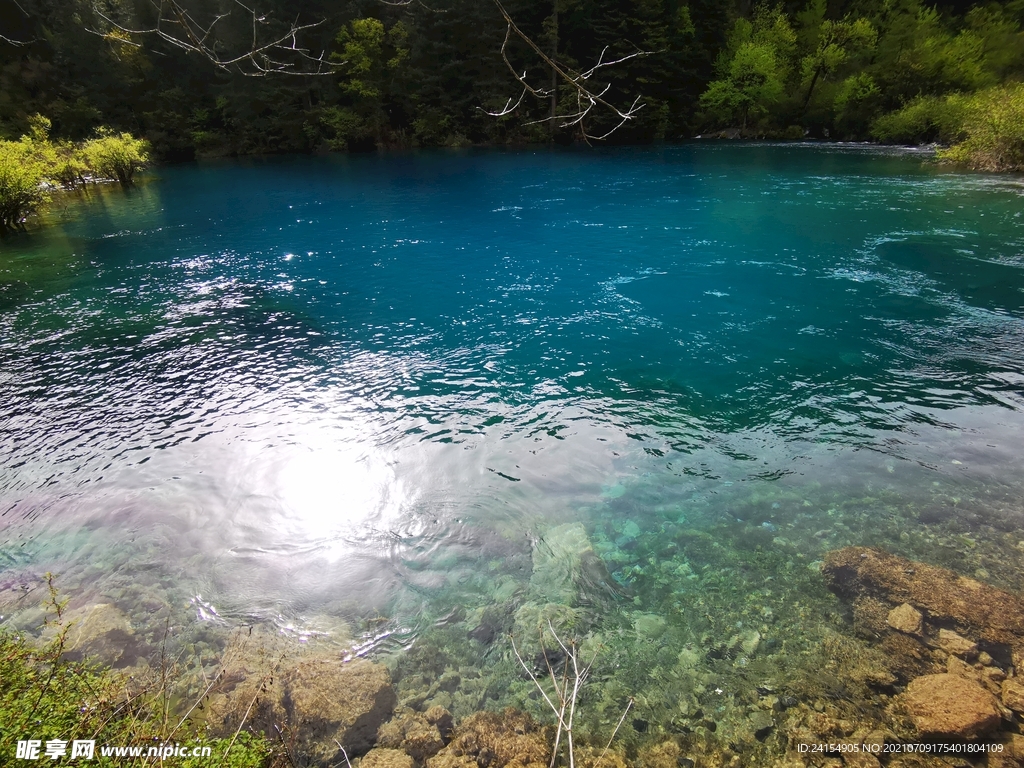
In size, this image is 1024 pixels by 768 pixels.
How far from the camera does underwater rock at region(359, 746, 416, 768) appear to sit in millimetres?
3994

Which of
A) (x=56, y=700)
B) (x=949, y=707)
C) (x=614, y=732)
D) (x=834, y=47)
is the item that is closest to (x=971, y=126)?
(x=834, y=47)

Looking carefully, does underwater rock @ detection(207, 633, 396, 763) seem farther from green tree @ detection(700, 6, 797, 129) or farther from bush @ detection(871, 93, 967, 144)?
green tree @ detection(700, 6, 797, 129)

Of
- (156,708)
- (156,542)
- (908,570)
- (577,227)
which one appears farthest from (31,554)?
(577,227)

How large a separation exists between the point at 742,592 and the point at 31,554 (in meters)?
7.95

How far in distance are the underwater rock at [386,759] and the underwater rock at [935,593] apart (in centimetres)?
436

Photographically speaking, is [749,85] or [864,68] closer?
[864,68]

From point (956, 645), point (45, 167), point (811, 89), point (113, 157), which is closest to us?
point (956, 645)

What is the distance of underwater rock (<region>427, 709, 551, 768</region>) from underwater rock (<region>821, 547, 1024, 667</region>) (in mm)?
3397

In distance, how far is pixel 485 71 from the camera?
Answer: 48688 mm

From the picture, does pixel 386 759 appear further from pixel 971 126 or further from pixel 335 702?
pixel 971 126

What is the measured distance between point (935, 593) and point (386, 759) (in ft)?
17.4

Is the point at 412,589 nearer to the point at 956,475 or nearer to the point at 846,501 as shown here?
the point at 846,501

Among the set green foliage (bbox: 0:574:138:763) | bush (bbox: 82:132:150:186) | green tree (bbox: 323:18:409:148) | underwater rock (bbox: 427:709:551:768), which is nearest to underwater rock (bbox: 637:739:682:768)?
underwater rock (bbox: 427:709:551:768)

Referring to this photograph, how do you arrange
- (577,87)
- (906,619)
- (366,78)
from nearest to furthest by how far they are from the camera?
(577,87) → (906,619) → (366,78)
